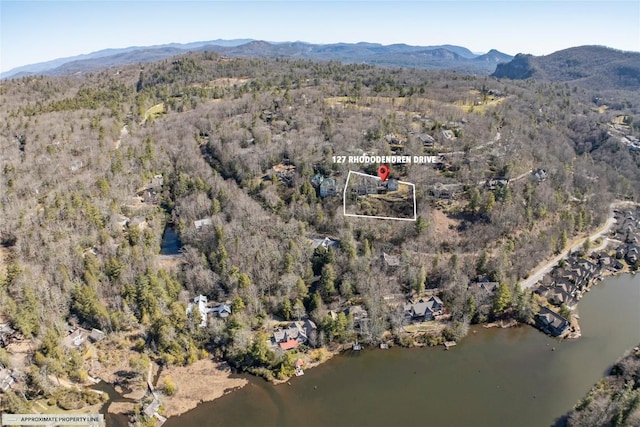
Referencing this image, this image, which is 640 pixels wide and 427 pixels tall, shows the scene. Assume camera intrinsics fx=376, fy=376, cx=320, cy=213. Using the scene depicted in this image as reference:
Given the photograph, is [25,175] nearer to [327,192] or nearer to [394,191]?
[327,192]

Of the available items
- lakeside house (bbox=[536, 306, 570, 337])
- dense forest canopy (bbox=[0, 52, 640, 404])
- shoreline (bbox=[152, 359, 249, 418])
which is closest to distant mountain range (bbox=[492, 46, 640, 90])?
dense forest canopy (bbox=[0, 52, 640, 404])

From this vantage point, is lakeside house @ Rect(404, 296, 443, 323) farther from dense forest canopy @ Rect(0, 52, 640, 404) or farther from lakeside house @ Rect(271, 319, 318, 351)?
lakeside house @ Rect(271, 319, 318, 351)

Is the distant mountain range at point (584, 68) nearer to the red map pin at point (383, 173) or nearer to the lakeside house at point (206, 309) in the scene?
the red map pin at point (383, 173)

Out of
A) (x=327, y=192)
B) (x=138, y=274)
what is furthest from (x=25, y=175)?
(x=327, y=192)

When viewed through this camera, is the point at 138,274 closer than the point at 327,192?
Yes

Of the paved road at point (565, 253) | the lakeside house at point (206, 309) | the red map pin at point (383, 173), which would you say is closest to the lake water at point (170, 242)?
the lakeside house at point (206, 309)
